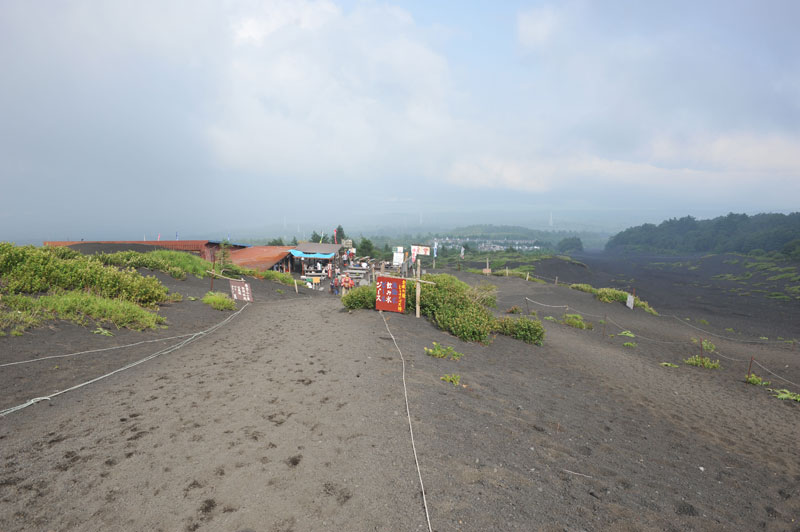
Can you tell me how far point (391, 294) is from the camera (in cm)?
1235

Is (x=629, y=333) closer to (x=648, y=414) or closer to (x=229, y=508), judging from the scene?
(x=648, y=414)

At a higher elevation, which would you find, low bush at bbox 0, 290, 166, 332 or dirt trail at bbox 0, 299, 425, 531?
low bush at bbox 0, 290, 166, 332

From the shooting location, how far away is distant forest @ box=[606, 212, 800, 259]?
90519mm

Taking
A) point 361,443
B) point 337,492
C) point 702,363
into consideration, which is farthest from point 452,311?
point 702,363

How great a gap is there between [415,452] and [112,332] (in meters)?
8.48

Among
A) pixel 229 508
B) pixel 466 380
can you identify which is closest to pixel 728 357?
pixel 466 380

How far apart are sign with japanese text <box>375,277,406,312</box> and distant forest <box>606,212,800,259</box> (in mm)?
114608

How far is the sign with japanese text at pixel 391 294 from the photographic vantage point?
12.3 metres

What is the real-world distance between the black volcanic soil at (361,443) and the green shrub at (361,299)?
9.90 feet

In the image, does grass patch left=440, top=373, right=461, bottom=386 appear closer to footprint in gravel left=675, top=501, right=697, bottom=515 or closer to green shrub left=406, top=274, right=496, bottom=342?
footprint in gravel left=675, top=501, right=697, bottom=515

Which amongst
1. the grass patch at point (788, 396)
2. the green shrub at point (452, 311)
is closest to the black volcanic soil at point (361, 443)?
the grass patch at point (788, 396)

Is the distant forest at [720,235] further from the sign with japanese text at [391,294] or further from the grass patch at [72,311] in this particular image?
the grass patch at [72,311]

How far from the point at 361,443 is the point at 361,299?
28.8 feet

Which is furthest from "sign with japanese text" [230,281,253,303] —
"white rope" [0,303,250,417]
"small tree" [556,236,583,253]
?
"small tree" [556,236,583,253]
